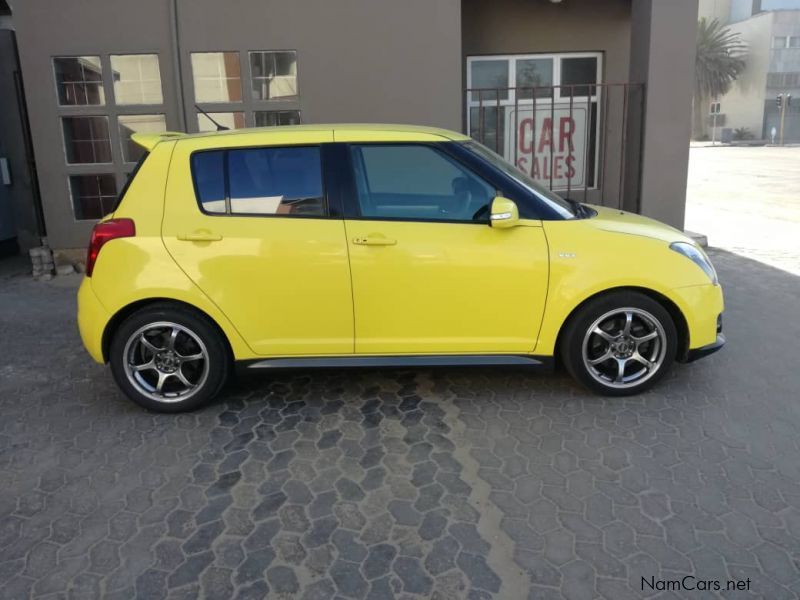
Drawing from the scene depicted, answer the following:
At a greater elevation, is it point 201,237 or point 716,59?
point 716,59

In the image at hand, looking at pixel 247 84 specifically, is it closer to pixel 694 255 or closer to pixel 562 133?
pixel 562 133

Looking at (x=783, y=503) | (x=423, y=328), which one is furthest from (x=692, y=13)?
(x=783, y=503)

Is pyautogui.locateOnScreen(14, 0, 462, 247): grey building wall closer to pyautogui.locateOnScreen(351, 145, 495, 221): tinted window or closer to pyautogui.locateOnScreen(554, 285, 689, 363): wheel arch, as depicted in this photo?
pyautogui.locateOnScreen(351, 145, 495, 221): tinted window

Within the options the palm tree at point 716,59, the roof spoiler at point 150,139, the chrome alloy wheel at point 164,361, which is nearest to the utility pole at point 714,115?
the palm tree at point 716,59

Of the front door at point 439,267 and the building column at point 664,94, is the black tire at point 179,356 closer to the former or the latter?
the front door at point 439,267

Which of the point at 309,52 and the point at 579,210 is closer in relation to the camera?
the point at 579,210

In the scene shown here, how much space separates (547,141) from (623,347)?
6.19 m

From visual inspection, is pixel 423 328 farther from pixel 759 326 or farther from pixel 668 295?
pixel 759 326

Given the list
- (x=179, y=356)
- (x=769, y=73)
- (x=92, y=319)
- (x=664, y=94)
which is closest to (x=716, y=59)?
(x=769, y=73)

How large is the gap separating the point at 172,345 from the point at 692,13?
25.0 ft

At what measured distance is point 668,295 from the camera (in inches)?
163

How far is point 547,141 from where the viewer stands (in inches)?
386

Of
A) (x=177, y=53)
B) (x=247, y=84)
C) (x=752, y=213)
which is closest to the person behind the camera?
(x=177, y=53)

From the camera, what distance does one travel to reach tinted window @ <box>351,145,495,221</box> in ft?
13.7
